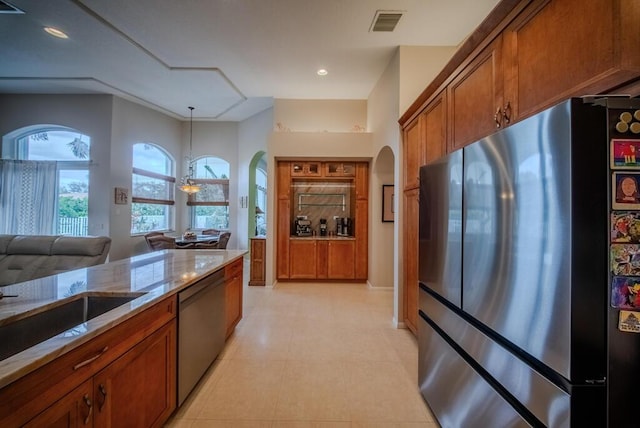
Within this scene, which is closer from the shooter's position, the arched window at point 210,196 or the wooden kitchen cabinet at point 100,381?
the wooden kitchen cabinet at point 100,381

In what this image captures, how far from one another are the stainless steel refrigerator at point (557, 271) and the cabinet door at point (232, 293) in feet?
7.12

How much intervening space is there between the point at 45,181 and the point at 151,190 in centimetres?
179

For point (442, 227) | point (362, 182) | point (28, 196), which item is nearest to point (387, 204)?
point (362, 182)

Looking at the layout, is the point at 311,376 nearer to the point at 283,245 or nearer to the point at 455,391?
the point at 455,391

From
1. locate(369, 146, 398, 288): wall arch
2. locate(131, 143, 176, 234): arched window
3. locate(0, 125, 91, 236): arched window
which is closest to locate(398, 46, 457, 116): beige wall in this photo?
locate(369, 146, 398, 288): wall arch

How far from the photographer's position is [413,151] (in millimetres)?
3162

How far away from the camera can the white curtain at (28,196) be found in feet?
17.4

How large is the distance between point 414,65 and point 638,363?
11.5 feet

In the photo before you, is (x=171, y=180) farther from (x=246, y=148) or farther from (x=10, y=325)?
(x=10, y=325)

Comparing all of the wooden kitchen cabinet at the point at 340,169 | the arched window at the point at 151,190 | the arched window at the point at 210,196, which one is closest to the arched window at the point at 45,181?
the arched window at the point at 151,190

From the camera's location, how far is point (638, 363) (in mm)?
906

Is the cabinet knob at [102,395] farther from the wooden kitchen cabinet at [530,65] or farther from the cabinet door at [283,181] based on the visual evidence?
the cabinet door at [283,181]

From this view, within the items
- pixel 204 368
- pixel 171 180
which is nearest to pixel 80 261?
pixel 204 368

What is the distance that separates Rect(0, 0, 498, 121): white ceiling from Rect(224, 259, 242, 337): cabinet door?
270cm
